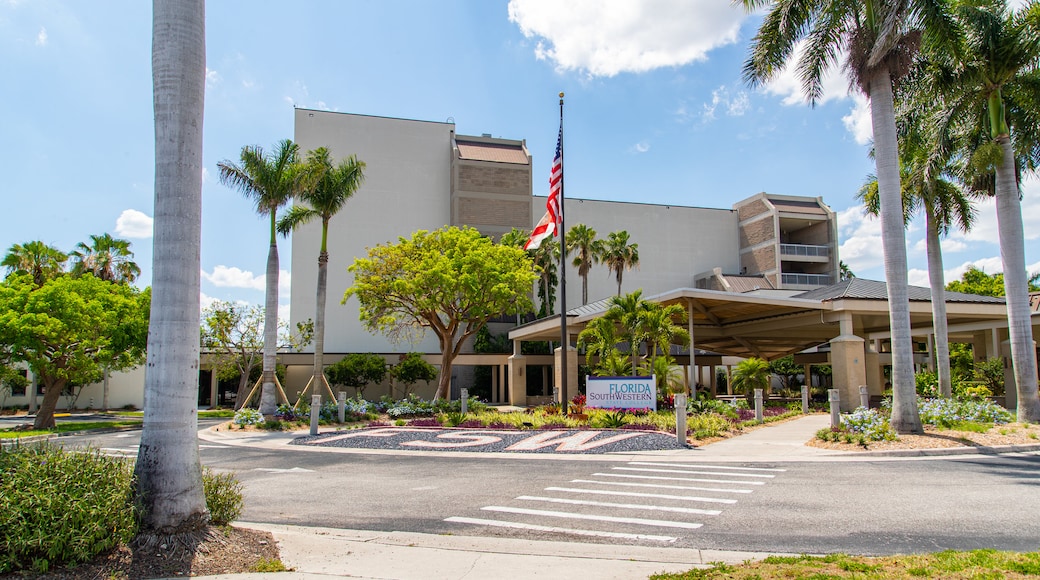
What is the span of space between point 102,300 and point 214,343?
1283 cm

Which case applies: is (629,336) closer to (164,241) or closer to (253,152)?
(253,152)

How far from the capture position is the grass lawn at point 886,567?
532cm

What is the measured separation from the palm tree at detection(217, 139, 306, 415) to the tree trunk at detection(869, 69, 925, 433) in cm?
2044

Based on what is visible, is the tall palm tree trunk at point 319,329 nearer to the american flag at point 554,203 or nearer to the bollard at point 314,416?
the bollard at point 314,416

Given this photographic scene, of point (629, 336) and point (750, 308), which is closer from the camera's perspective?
point (629, 336)

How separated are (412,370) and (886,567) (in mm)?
38944

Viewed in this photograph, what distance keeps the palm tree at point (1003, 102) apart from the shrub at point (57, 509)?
19.6 meters

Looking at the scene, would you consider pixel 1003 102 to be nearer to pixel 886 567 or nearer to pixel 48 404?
pixel 886 567

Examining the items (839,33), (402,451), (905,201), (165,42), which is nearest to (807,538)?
(165,42)

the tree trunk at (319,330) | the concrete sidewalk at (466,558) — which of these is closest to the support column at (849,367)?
the concrete sidewalk at (466,558)

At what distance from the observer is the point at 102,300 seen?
91.2ft

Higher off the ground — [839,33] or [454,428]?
[839,33]

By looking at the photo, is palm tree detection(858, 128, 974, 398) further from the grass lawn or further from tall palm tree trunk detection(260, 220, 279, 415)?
tall palm tree trunk detection(260, 220, 279, 415)

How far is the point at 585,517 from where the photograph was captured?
8406mm
